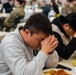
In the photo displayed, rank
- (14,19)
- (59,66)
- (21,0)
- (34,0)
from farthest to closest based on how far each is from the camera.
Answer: (34,0)
(21,0)
(14,19)
(59,66)

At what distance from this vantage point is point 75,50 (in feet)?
7.09

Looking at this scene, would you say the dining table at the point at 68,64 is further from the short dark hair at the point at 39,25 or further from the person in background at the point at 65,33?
the short dark hair at the point at 39,25

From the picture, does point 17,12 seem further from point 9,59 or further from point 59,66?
point 9,59

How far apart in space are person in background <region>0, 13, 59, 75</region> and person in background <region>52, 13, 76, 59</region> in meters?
0.63

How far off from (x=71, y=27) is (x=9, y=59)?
0.96m

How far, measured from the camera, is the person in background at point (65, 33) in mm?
Answer: 2027

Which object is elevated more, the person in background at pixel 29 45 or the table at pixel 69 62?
the person in background at pixel 29 45

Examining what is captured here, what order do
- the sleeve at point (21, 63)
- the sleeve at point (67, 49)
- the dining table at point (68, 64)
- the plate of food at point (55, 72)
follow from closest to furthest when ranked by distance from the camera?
the sleeve at point (21, 63), the plate of food at point (55, 72), the dining table at point (68, 64), the sleeve at point (67, 49)

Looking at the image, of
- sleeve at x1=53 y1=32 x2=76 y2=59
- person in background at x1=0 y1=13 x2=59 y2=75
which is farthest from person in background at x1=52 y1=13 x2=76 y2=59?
person in background at x1=0 y1=13 x2=59 y2=75

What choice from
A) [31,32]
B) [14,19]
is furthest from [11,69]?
[14,19]

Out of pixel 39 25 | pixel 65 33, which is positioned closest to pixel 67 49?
pixel 65 33

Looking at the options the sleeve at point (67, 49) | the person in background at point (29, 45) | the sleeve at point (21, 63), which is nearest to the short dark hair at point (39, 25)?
the person in background at point (29, 45)

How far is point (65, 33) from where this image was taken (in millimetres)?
2242

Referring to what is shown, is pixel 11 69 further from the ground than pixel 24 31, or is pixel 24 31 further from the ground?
pixel 24 31
